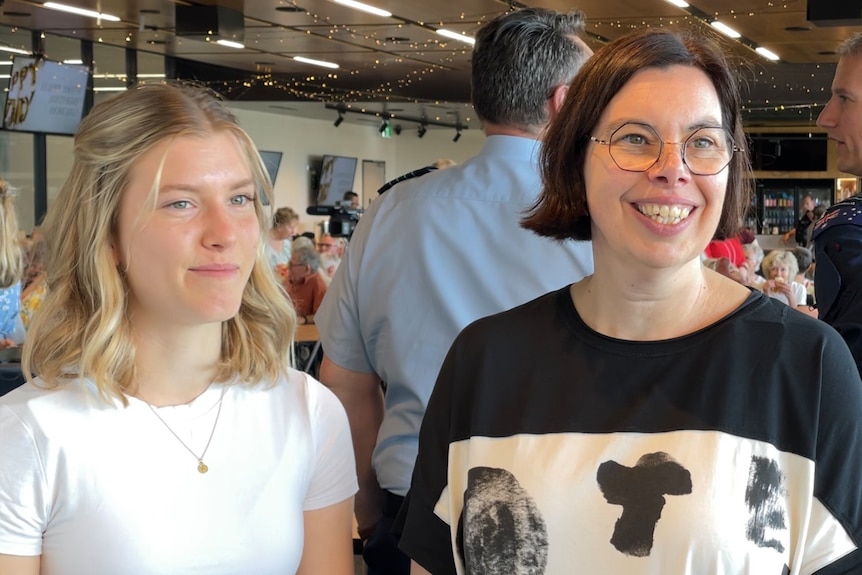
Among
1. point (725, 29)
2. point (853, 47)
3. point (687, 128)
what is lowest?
point (687, 128)

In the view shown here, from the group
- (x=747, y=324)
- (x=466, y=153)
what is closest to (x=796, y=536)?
(x=747, y=324)

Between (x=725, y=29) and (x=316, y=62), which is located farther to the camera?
(x=316, y=62)

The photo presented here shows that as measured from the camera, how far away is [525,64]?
2113mm

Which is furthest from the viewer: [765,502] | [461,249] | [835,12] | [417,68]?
[417,68]

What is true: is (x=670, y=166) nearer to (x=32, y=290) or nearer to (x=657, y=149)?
(x=657, y=149)

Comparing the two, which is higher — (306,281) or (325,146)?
(325,146)

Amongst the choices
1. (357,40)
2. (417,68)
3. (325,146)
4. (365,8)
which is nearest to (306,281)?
(365,8)

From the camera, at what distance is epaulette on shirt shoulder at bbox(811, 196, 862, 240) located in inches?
83.1

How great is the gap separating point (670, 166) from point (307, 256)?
21.4ft

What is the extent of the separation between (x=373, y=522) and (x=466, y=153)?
2265 centimetres

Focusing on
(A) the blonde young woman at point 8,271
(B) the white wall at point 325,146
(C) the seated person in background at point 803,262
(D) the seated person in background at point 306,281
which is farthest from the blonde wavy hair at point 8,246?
(B) the white wall at point 325,146

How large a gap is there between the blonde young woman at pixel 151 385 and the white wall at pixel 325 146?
1662 centimetres

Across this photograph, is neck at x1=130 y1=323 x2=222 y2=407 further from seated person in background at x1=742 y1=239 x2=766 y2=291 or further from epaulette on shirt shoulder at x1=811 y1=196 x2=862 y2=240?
seated person in background at x1=742 y1=239 x2=766 y2=291

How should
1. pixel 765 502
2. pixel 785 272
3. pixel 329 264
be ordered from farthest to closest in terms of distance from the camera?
pixel 329 264 → pixel 785 272 → pixel 765 502
